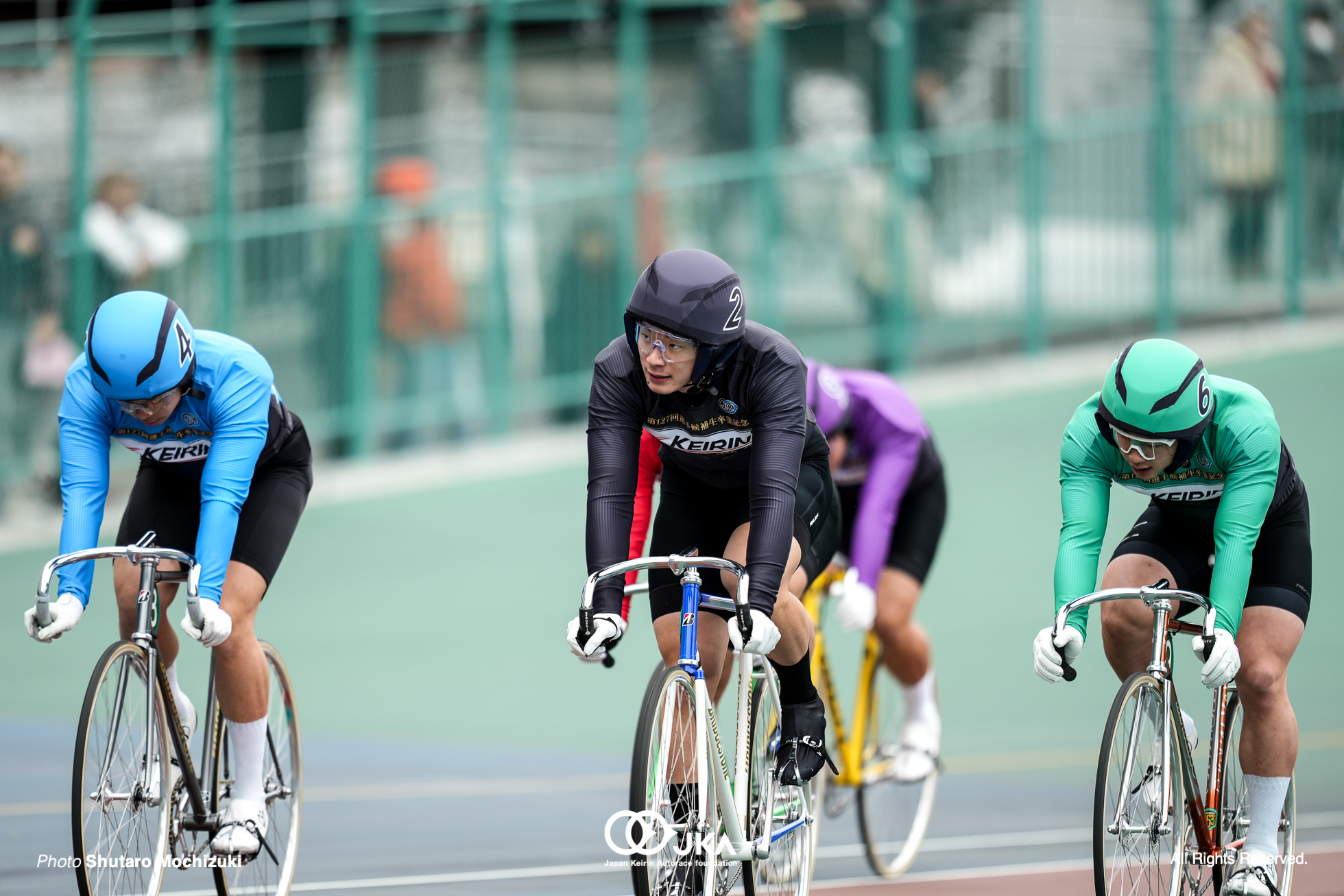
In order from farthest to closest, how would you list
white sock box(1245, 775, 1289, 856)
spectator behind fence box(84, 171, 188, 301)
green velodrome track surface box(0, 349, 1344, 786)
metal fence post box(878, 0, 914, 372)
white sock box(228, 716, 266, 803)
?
metal fence post box(878, 0, 914, 372) < spectator behind fence box(84, 171, 188, 301) < green velodrome track surface box(0, 349, 1344, 786) < white sock box(228, 716, 266, 803) < white sock box(1245, 775, 1289, 856)

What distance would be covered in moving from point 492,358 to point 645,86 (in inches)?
87.1

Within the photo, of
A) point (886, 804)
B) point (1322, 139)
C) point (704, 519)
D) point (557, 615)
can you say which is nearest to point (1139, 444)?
point (704, 519)

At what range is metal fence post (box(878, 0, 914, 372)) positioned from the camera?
12.6 metres

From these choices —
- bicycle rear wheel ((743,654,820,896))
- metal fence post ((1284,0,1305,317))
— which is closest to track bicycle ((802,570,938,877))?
bicycle rear wheel ((743,654,820,896))

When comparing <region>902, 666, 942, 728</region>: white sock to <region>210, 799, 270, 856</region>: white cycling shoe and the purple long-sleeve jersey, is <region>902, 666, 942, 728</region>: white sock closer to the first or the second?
the purple long-sleeve jersey

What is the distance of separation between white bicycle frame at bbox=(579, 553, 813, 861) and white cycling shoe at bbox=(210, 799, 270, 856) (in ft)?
4.69

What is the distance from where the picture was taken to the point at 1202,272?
13.0m

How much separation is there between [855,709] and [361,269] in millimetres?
6315

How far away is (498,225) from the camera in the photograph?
40.4 ft

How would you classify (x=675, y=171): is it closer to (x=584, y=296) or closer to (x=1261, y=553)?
(x=584, y=296)

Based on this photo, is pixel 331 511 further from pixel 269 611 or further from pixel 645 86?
pixel 645 86

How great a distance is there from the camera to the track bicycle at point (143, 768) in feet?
16.4

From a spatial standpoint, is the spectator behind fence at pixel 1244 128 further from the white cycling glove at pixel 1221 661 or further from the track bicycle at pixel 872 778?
the white cycling glove at pixel 1221 661

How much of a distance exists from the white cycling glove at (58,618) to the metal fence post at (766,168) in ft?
25.5
